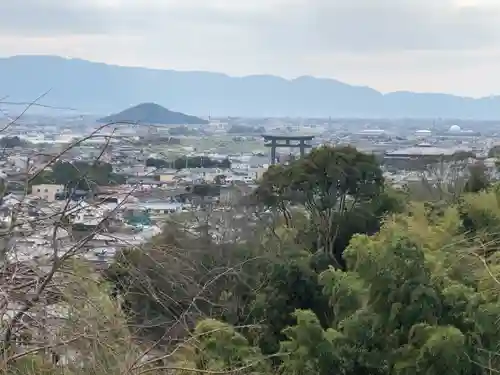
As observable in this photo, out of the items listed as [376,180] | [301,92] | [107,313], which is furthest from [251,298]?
[301,92]

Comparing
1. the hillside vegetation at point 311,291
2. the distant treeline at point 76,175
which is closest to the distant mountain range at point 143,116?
the distant treeline at point 76,175

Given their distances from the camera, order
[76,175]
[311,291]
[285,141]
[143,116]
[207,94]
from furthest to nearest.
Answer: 1. [207,94]
2. [285,141]
3. [311,291]
4. [143,116]
5. [76,175]

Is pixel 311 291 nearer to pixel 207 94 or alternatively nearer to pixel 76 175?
pixel 76 175

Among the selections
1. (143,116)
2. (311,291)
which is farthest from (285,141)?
(143,116)

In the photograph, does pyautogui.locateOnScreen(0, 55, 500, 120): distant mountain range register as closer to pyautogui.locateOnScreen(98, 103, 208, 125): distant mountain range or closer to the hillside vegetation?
pyautogui.locateOnScreen(98, 103, 208, 125): distant mountain range

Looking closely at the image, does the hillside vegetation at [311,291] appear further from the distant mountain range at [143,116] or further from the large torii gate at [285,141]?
the large torii gate at [285,141]

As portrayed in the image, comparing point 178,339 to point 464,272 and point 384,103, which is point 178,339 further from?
point 384,103

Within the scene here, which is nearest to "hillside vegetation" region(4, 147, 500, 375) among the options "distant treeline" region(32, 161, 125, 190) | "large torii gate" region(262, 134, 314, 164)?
"distant treeline" region(32, 161, 125, 190)
